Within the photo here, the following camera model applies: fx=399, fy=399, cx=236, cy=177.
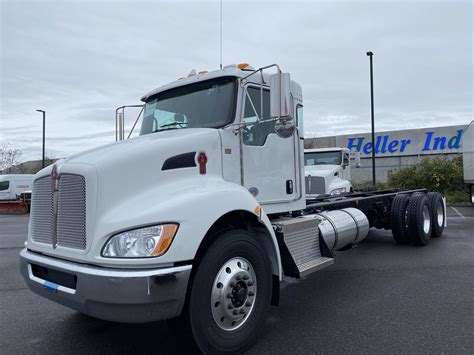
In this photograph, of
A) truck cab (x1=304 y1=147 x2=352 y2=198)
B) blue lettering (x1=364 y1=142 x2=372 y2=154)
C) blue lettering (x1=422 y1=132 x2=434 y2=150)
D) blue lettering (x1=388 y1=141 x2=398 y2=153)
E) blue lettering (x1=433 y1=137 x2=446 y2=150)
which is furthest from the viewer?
blue lettering (x1=364 y1=142 x2=372 y2=154)

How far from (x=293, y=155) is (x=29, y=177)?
26579 millimetres

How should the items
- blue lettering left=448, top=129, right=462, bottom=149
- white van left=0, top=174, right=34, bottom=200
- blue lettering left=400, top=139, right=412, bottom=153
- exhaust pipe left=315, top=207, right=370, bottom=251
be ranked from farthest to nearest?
white van left=0, top=174, right=34, bottom=200 < blue lettering left=400, top=139, right=412, bottom=153 < blue lettering left=448, top=129, right=462, bottom=149 < exhaust pipe left=315, top=207, right=370, bottom=251

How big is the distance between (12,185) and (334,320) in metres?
27.4

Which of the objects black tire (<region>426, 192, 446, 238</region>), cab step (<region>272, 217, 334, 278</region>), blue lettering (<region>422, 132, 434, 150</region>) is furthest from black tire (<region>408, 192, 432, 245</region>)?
blue lettering (<region>422, 132, 434, 150</region>)

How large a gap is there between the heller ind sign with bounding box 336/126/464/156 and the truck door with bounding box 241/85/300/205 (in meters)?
22.2

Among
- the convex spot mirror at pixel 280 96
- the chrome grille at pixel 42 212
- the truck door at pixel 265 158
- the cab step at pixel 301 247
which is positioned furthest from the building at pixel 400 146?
the chrome grille at pixel 42 212

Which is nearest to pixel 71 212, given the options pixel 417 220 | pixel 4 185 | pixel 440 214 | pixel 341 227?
pixel 341 227

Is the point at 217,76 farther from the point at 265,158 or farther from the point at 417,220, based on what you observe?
the point at 417,220

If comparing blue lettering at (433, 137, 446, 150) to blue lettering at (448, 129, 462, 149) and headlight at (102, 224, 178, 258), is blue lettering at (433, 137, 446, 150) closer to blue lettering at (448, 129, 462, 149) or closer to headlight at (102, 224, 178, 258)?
blue lettering at (448, 129, 462, 149)

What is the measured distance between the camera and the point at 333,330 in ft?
13.4

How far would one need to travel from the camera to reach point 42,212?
3.77 metres

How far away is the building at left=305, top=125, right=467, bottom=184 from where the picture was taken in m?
24.6

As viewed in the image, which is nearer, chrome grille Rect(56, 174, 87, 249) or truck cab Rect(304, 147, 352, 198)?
chrome grille Rect(56, 174, 87, 249)

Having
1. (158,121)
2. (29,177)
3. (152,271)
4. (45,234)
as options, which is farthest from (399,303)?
(29,177)
